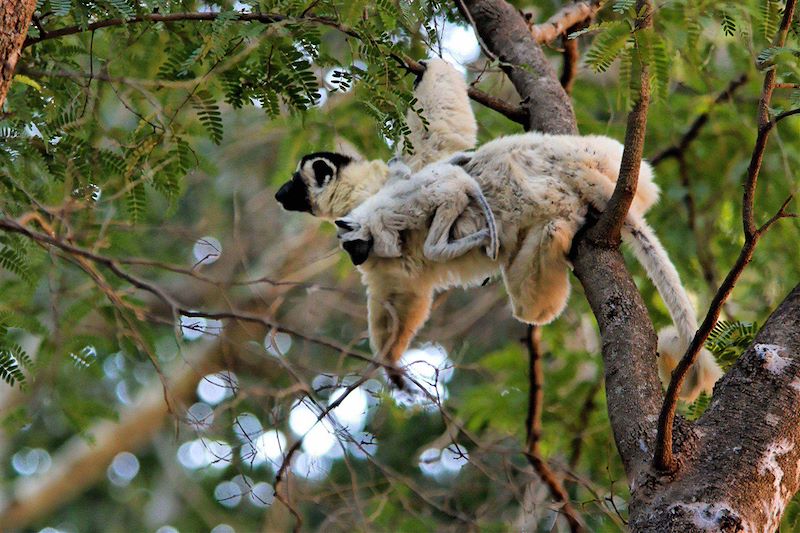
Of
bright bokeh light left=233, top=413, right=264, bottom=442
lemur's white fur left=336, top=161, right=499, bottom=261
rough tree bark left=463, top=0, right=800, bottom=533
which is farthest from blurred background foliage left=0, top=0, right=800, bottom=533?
rough tree bark left=463, top=0, right=800, bottom=533

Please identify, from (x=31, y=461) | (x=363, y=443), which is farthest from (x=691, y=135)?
(x=31, y=461)

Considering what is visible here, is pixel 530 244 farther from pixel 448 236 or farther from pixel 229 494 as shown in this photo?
pixel 229 494

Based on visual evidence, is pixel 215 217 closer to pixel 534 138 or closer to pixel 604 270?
pixel 534 138

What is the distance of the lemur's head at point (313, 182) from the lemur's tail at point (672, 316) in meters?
1.77

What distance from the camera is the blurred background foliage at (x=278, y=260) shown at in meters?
3.85

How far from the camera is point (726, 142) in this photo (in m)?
7.93

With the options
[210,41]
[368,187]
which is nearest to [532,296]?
[368,187]

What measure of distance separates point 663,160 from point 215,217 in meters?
6.20

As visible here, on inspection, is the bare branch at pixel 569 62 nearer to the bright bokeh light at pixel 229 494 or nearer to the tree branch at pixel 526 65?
the tree branch at pixel 526 65

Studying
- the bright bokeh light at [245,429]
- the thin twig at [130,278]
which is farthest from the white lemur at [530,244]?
the thin twig at [130,278]

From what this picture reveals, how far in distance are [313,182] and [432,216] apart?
38.5 inches

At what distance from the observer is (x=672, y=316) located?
402cm

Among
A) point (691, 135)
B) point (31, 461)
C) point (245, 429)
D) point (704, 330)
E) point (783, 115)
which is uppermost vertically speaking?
point (783, 115)

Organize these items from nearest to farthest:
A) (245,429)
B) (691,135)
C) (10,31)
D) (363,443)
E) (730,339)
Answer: (10,31) → (363,443) → (730,339) → (245,429) → (691,135)
